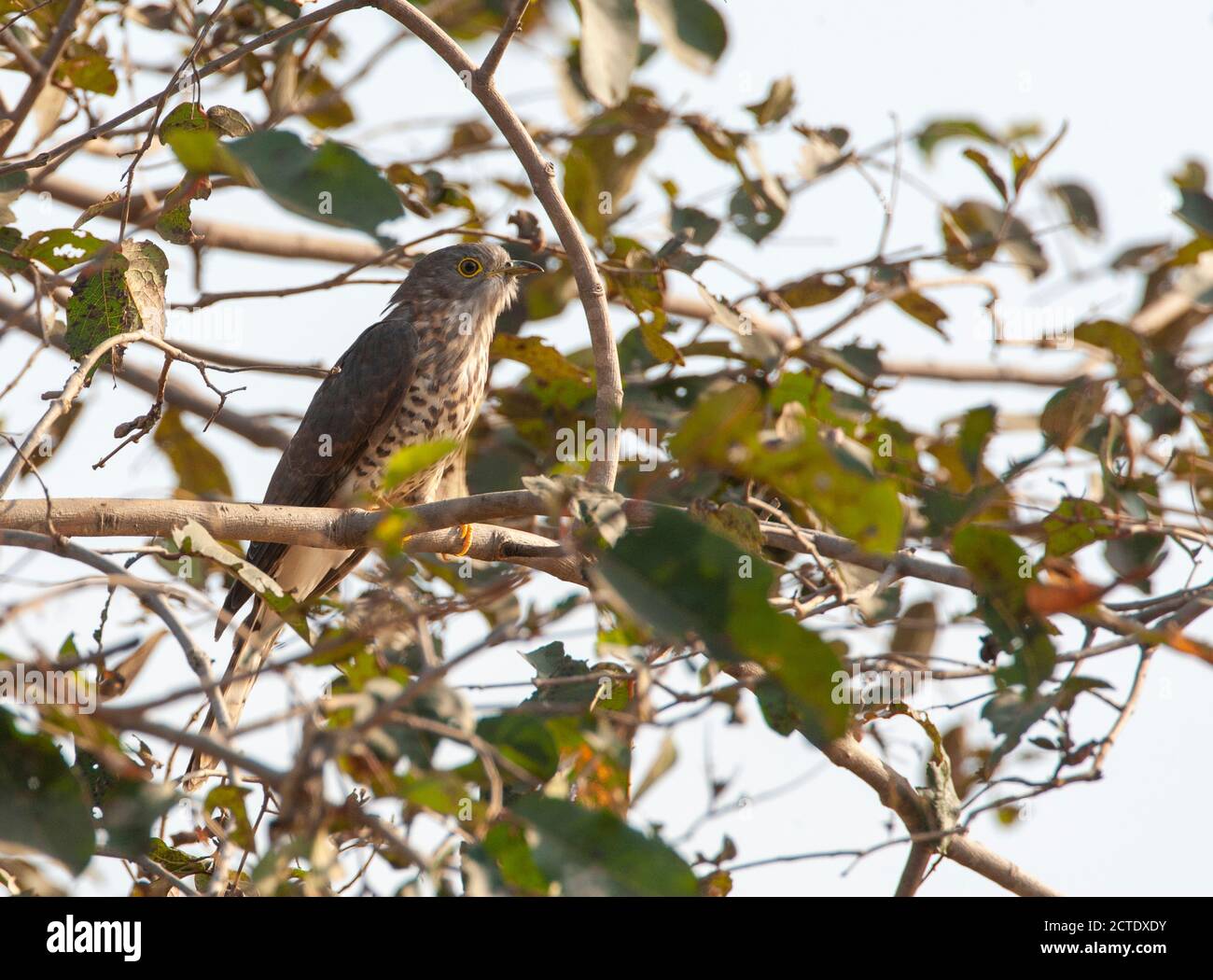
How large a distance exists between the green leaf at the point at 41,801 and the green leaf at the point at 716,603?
91 centimetres

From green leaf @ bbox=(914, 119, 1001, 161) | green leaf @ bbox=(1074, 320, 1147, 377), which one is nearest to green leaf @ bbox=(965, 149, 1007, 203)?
green leaf @ bbox=(914, 119, 1001, 161)

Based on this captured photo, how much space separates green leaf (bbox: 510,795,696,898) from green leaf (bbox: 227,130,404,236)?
870 mm

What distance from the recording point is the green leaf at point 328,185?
1511 millimetres

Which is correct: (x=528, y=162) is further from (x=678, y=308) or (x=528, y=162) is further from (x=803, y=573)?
(x=678, y=308)

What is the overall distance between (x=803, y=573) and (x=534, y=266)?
2.12 meters

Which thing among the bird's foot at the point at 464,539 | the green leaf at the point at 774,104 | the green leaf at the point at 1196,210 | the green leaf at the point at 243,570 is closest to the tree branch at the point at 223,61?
the green leaf at the point at 243,570

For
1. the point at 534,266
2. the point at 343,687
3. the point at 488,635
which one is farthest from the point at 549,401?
the point at 488,635

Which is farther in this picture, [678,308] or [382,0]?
[678,308]

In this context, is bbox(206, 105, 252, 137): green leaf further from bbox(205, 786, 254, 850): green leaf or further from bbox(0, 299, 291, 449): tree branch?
bbox(205, 786, 254, 850): green leaf

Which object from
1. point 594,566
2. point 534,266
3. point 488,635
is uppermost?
point 534,266

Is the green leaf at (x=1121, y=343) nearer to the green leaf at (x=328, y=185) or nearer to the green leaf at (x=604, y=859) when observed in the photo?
the green leaf at (x=604, y=859)

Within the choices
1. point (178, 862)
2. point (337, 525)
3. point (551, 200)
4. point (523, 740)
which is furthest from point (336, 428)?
point (523, 740)

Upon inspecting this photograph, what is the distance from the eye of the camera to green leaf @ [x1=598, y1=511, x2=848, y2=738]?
154 centimetres

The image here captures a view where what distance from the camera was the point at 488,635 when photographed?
1.59 m
